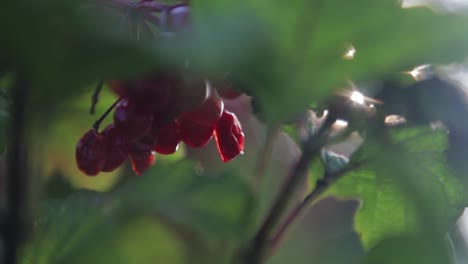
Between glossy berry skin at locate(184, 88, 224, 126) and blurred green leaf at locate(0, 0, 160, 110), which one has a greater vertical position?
blurred green leaf at locate(0, 0, 160, 110)

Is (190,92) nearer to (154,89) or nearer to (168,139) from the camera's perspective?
(154,89)

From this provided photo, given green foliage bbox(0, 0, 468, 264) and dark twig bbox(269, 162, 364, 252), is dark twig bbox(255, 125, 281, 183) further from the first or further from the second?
dark twig bbox(269, 162, 364, 252)

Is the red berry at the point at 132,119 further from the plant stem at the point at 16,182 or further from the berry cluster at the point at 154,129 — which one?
the plant stem at the point at 16,182

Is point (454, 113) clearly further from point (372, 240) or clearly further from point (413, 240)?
point (372, 240)

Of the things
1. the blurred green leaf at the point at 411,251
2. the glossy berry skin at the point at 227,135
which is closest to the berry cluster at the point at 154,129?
the glossy berry skin at the point at 227,135

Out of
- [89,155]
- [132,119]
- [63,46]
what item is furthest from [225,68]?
[89,155]

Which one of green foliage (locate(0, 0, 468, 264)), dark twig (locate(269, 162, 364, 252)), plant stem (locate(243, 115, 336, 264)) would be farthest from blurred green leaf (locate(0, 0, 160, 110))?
dark twig (locate(269, 162, 364, 252))

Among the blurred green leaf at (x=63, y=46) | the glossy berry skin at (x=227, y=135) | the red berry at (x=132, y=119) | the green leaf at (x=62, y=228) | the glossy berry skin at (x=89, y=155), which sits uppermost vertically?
the blurred green leaf at (x=63, y=46)
